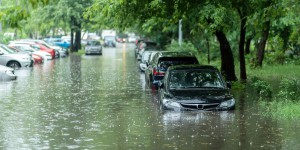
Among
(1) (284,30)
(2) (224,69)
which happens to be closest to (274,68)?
(1) (284,30)

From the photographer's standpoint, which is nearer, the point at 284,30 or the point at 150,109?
the point at 150,109

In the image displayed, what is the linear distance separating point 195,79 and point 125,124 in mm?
3257

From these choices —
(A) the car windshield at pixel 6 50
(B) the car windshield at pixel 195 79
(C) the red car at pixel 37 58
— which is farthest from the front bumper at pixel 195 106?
(C) the red car at pixel 37 58

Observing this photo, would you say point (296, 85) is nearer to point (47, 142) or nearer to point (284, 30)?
point (47, 142)

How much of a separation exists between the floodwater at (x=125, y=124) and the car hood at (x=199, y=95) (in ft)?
1.18

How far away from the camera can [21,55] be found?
132 ft

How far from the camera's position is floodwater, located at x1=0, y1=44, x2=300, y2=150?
40.1 feet

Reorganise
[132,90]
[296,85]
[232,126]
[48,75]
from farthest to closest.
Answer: [48,75] → [132,90] → [296,85] → [232,126]

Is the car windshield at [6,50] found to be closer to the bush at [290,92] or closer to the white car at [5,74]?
the white car at [5,74]

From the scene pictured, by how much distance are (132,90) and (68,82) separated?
5436 mm

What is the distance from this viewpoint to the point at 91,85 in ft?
88.0

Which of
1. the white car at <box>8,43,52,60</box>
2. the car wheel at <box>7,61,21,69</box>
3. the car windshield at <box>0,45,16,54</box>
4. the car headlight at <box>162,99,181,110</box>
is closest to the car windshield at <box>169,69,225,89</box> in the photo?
the car headlight at <box>162,99,181,110</box>

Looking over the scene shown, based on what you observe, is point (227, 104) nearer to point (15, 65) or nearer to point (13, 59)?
point (13, 59)

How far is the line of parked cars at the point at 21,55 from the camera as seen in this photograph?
2992 centimetres
